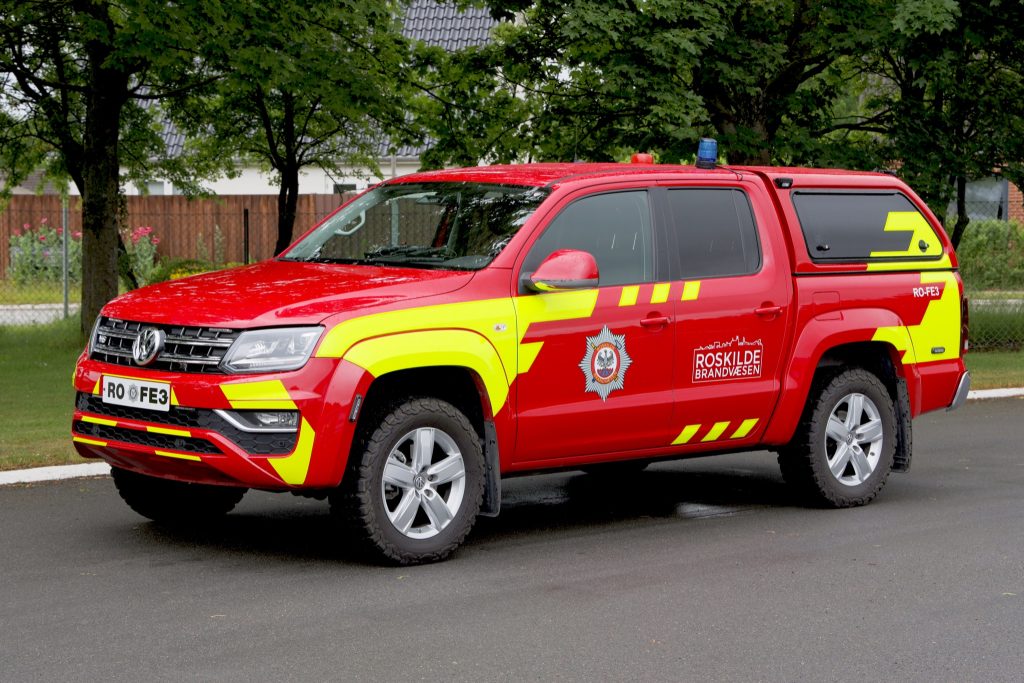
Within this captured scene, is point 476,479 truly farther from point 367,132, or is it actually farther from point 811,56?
point 367,132

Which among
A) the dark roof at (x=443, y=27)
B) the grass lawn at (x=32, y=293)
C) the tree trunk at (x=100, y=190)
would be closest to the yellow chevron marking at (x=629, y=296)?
the tree trunk at (x=100, y=190)

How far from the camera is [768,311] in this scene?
845cm

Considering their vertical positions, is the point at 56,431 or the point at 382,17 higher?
the point at 382,17

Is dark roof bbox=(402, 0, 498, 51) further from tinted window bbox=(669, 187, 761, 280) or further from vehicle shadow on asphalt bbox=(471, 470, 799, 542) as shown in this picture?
tinted window bbox=(669, 187, 761, 280)

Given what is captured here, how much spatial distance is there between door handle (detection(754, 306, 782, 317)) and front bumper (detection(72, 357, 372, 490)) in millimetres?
2549

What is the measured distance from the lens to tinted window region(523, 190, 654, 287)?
778cm

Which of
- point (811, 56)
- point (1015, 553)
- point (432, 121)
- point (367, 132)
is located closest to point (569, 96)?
point (432, 121)

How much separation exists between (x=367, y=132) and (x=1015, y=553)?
17338 mm

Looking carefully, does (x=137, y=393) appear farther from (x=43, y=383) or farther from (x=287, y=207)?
(x=287, y=207)

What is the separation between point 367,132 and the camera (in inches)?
937

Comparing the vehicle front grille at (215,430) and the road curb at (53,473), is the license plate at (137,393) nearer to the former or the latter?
the vehicle front grille at (215,430)

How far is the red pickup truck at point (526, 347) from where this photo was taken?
22.2ft

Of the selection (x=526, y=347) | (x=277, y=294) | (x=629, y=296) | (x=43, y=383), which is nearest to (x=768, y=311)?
(x=629, y=296)

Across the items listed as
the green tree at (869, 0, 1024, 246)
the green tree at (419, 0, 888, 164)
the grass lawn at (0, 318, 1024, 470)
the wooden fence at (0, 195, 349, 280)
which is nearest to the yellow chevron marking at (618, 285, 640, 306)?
the grass lawn at (0, 318, 1024, 470)
